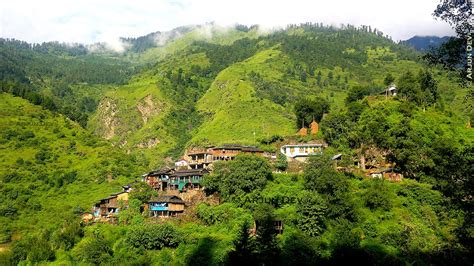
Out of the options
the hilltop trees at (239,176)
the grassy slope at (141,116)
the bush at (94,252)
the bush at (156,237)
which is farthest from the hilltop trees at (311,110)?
the grassy slope at (141,116)

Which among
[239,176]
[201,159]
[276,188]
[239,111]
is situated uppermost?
[239,111]

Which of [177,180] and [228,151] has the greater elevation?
[228,151]

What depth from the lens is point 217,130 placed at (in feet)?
391

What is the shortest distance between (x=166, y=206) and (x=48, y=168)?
3990 centimetres

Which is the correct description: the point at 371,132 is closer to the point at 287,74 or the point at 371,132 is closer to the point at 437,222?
the point at 437,222

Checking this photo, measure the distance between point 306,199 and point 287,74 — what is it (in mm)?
106356

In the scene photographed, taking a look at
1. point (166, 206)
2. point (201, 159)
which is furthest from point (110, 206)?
point (201, 159)

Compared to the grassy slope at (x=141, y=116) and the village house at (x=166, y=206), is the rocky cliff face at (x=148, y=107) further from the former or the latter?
the village house at (x=166, y=206)

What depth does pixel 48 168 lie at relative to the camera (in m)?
87.9

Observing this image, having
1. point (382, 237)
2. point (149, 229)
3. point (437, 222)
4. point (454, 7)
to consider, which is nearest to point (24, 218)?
point (149, 229)

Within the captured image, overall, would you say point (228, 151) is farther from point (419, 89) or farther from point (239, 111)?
point (239, 111)

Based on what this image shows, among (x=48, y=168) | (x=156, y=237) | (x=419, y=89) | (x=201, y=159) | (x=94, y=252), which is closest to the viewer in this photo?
(x=156, y=237)

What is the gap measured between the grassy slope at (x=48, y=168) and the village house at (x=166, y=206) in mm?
19339

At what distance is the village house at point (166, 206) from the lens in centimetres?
5922
